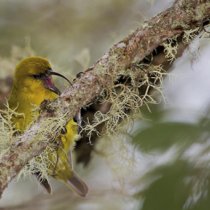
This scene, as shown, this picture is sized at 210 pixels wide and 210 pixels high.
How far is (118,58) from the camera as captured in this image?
1.73 m

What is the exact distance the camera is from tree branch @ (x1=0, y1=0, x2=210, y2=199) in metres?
1.67

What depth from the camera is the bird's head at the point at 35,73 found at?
7.63ft

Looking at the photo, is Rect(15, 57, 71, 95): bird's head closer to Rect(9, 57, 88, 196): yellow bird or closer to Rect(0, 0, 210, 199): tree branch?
Rect(9, 57, 88, 196): yellow bird

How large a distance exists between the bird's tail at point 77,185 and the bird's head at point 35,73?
0.52 meters

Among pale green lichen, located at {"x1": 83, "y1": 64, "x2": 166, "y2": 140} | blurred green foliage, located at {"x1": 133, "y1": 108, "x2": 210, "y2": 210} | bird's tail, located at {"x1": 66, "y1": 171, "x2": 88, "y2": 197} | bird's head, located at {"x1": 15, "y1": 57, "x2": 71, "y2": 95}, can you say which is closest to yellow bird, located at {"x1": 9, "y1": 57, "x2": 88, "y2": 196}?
bird's head, located at {"x1": 15, "y1": 57, "x2": 71, "y2": 95}

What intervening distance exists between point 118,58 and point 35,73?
70 cm

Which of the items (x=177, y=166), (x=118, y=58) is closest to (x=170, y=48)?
(x=118, y=58)

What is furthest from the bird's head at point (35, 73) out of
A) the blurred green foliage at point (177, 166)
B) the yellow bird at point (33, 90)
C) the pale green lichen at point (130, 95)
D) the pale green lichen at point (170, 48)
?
the blurred green foliage at point (177, 166)

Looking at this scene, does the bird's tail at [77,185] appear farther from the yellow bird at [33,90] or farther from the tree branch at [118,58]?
the tree branch at [118,58]

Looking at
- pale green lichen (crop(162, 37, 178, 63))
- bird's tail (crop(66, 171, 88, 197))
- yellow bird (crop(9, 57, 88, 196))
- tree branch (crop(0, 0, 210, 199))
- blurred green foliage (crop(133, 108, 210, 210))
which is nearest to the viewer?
blurred green foliage (crop(133, 108, 210, 210))

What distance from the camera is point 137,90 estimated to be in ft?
6.10

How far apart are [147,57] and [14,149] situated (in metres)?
0.51

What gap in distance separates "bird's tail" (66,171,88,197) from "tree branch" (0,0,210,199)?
1.02 m

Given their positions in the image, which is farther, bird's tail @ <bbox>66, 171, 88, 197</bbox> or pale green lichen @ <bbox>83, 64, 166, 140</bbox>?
bird's tail @ <bbox>66, 171, 88, 197</bbox>
